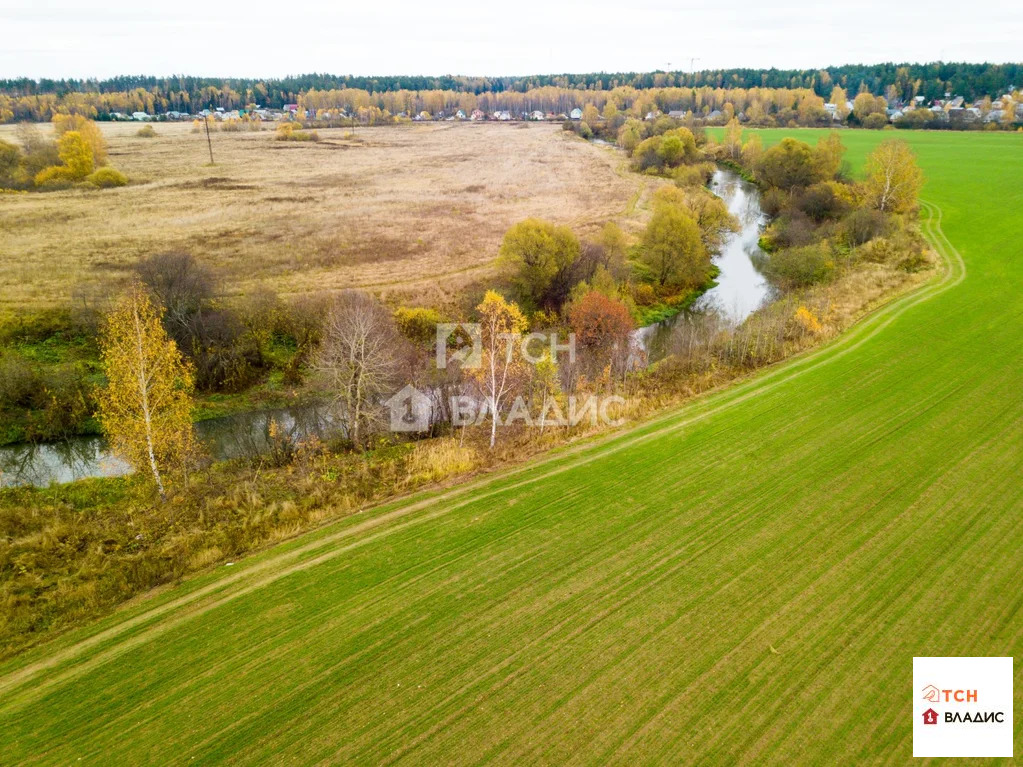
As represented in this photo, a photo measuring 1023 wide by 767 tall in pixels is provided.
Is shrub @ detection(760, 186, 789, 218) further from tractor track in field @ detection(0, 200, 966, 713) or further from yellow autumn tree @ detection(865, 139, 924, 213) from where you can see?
tractor track in field @ detection(0, 200, 966, 713)

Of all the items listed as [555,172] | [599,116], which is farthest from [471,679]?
[599,116]

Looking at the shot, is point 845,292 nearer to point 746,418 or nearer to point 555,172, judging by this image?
point 746,418

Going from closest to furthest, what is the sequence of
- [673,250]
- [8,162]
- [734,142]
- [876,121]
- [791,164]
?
[673,250] → [791,164] → [8,162] → [734,142] → [876,121]

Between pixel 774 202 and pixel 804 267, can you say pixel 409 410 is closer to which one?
pixel 804 267

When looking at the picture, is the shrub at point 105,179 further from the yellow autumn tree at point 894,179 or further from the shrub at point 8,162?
the yellow autumn tree at point 894,179

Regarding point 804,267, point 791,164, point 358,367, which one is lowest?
point 358,367

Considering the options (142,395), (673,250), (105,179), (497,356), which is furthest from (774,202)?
(105,179)
